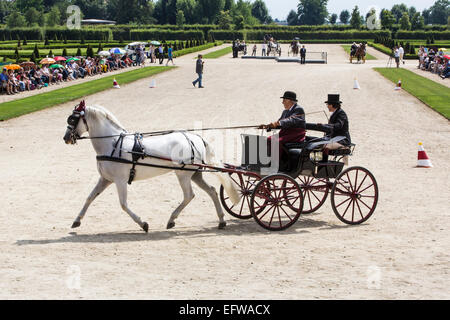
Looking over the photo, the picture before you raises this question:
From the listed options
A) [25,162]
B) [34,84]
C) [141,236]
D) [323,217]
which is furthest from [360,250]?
[34,84]

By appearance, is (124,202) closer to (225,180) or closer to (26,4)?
(225,180)

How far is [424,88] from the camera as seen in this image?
33812mm

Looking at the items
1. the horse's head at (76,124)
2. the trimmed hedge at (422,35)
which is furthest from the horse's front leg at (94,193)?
the trimmed hedge at (422,35)

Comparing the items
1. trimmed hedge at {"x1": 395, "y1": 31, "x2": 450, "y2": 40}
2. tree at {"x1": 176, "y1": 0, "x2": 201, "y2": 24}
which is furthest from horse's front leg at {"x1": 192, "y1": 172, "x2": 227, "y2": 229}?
tree at {"x1": 176, "y1": 0, "x2": 201, "y2": 24}

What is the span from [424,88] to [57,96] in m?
19.4

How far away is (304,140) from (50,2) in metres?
176

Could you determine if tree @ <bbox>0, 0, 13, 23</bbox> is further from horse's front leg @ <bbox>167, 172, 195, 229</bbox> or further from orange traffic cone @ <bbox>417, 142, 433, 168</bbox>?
horse's front leg @ <bbox>167, 172, 195, 229</bbox>

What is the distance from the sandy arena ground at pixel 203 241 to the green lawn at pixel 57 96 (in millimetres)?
6170

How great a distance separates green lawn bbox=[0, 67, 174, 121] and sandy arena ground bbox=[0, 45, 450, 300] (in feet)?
20.2

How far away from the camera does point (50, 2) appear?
174125mm

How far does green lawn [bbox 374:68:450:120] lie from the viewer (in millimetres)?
27342

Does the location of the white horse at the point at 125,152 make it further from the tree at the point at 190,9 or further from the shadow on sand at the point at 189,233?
the tree at the point at 190,9

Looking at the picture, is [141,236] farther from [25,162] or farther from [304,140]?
[25,162]

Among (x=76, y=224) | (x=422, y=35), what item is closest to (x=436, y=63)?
(x=76, y=224)
